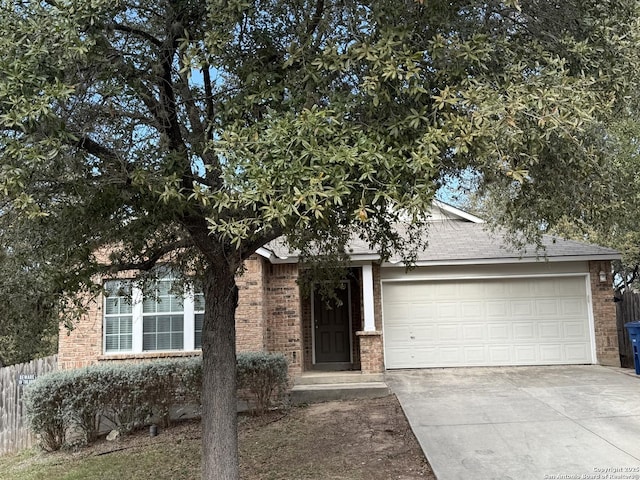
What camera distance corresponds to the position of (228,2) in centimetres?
434

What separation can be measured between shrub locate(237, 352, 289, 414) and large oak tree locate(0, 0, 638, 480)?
399 cm

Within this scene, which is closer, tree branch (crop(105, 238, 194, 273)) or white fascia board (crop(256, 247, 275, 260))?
tree branch (crop(105, 238, 194, 273))

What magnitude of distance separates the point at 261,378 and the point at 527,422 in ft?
15.2

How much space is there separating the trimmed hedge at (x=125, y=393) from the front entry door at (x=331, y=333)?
12.0ft

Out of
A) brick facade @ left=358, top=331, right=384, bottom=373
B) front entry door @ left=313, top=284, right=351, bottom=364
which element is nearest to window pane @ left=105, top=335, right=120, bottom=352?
front entry door @ left=313, top=284, right=351, bottom=364

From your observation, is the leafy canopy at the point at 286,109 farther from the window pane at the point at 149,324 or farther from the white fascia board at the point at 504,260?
the white fascia board at the point at 504,260

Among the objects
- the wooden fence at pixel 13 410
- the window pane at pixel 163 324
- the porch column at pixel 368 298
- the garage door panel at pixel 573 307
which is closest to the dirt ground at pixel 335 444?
the porch column at pixel 368 298

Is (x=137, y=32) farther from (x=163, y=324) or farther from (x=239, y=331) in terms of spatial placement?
(x=163, y=324)

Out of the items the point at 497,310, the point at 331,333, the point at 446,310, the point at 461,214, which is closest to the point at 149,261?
the point at 331,333

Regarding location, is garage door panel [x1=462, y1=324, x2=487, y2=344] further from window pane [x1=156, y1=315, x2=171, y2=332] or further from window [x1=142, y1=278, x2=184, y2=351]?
window pane [x1=156, y1=315, x2=171, y2=332]

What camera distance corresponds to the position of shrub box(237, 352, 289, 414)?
9.76m

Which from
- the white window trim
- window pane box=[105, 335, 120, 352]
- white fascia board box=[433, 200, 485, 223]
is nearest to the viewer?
the white window trim

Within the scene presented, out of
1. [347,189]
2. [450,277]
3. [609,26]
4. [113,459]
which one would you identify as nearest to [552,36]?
[609,26]

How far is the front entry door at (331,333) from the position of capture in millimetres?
13773
